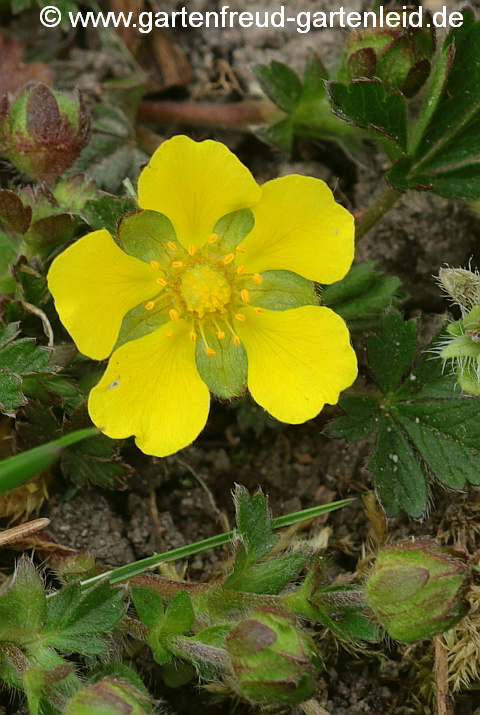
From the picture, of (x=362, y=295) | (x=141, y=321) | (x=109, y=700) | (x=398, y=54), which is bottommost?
(x=109, y=700)

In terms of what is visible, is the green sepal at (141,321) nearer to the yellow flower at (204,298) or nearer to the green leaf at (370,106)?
the yellow flower at (204,298)

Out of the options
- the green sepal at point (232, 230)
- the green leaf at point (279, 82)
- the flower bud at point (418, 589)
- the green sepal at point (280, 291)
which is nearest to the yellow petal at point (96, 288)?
the green sepal at point (232, 230)

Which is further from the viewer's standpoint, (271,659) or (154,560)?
(154,560)

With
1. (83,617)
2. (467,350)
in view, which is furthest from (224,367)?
(83,617)

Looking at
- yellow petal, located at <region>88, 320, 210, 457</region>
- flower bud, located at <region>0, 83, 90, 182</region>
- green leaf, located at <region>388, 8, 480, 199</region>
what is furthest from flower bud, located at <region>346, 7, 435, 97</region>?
yellow petal, located at <region>88, 320, 210, 457</region>

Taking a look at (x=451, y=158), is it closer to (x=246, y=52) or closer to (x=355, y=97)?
(x=355, y=97)

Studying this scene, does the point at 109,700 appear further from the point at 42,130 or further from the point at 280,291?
the point at 42,130

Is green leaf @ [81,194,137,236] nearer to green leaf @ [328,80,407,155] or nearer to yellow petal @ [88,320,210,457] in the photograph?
yellow petal @ [88,320,210,457]

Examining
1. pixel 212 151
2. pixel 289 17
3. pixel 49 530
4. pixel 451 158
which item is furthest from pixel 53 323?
pixel 289 17
